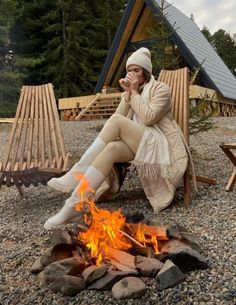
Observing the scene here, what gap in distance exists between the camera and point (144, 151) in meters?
3.23

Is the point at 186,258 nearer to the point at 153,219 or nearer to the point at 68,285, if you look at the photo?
the point at 68,285

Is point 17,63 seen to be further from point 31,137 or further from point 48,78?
point 31,137

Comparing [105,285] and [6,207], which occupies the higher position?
[105,285]

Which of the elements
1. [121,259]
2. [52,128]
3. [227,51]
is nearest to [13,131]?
[52,128]

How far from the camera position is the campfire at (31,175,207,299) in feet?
6.82

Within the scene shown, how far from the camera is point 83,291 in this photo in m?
2.13

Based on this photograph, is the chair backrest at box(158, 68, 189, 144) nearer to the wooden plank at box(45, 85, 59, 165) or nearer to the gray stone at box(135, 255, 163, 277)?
the wooden plank at box(45, 85, 59, 165)

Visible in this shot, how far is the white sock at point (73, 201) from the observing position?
9.75 feet

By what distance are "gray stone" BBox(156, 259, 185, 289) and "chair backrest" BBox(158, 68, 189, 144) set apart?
1.75 meters

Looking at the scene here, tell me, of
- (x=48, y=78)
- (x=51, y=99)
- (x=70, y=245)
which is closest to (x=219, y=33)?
(x=48, y=78)

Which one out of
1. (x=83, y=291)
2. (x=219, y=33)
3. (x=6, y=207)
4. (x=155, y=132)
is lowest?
(x=6, y=207)

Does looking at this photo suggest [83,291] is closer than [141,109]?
Yes

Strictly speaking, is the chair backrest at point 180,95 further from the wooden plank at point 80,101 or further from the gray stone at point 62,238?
the wooden plank at point 80,101

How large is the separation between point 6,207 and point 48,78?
17842mm
